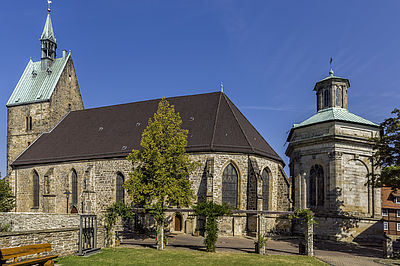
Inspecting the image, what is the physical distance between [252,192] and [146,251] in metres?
11.7

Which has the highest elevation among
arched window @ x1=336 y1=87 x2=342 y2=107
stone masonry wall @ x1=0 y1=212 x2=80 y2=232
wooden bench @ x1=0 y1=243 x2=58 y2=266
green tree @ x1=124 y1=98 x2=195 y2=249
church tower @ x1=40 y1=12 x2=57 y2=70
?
church tower @ x1=40 y1=12 x2=57 y2=70

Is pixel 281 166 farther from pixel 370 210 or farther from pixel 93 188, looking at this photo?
pixel 93 188

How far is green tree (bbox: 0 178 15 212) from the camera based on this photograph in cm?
3462

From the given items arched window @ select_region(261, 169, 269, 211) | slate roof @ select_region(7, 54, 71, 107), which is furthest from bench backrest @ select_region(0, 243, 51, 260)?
slate roof @ select_region(7, 54, 71, 107)

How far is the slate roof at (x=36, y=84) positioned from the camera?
41.7 m

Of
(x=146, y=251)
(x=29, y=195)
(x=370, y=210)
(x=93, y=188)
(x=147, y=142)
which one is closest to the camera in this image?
(x=146, y=251)

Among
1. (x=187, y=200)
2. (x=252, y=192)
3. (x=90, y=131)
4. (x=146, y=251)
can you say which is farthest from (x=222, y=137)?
(x=90, y=131)

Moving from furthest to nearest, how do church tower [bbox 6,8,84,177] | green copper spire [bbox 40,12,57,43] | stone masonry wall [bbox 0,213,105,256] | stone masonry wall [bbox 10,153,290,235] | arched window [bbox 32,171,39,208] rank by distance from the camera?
green copper spire [bbox 40,12,57,43] → church tower [bbox 6,8,84,177] → arched window [bbox 32,171,39,208] → stone masonry wall [bbox 10,153,290,235] → stone masonry wall [bbox 0,213,105,256]

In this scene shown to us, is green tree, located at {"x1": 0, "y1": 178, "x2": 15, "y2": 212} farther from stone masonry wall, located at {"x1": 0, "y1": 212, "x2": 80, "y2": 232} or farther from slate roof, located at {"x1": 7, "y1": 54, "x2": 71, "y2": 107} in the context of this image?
stone masonry wall, located at {"x1": 0, "y1": 212, "x2": 80, "y2": 232}

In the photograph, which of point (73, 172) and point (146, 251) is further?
point (73, 172)

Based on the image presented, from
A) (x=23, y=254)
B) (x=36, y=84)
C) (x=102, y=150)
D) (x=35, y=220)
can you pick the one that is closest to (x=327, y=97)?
(x=102, y=150)

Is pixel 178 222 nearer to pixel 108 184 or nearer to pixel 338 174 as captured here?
pixel 108 184

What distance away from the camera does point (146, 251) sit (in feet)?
65.7

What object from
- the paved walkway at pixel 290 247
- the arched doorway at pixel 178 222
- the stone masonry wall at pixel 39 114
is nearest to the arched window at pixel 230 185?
the paved walkway at pixel 290 247
